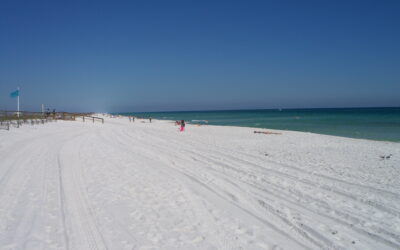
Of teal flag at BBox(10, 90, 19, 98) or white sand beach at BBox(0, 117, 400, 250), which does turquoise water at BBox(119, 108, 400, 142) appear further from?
teal flag at BBox(10, 90, 19, 98)

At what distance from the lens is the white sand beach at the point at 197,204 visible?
362cm

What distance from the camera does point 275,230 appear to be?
392cm

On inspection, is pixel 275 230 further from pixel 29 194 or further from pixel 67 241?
pixel 29 194

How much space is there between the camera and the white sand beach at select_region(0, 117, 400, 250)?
362 cm

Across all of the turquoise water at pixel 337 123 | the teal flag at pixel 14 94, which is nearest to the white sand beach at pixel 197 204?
the turquoise water at pixel 337 123

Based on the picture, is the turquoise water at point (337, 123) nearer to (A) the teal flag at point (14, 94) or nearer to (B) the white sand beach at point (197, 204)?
(B) the white sand beach at point (197, 204)

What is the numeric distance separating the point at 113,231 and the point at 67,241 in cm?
62

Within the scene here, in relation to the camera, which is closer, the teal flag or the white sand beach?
the white sand beach

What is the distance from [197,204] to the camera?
16.3 ft

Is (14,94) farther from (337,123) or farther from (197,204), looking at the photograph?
(337,123)

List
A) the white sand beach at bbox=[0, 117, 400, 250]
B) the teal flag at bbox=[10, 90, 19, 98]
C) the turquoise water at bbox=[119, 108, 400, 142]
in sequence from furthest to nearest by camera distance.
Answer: the teal flag at bbox=[10, 90, 19, 98] → the turquoise water at bbox=[119, 108, 400, 142] → the white sand beach at bbox=[0, 117, 400, 250]

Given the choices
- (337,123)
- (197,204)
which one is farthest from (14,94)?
(337,123)

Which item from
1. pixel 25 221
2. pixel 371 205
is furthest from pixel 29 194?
pixel 371 205

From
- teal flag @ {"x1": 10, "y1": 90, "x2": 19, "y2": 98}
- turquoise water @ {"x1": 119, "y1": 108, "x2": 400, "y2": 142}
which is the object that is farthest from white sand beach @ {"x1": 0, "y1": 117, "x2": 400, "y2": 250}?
teal flag @ {"x1": 10, "y1": 90, "x2": 19, "y2": 98}
